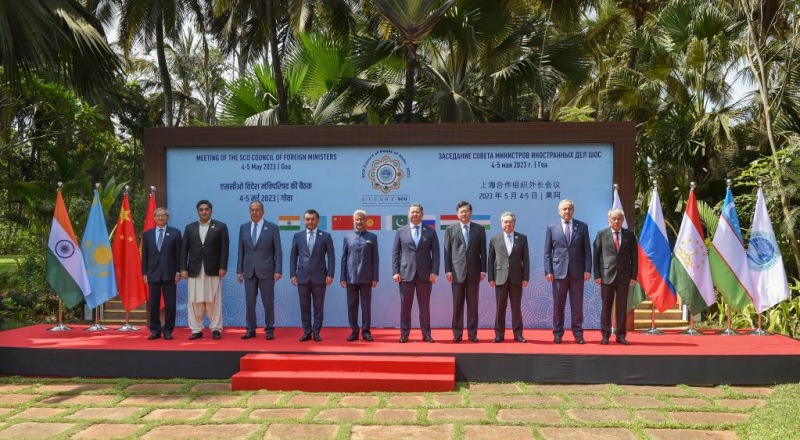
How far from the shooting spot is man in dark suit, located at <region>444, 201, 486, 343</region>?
6.55m

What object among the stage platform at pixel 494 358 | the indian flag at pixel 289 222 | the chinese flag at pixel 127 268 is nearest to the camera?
the stage platform at pixel 494 358

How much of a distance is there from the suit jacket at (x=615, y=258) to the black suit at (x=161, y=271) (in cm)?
433

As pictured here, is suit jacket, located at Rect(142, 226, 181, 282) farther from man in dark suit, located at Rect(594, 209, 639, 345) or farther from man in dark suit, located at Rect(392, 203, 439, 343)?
man in dark suit, located at Rect(594, 209, 639, 345)

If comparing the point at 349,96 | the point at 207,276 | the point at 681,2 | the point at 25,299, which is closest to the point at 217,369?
the point at 207,276

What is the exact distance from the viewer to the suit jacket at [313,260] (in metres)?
6.63

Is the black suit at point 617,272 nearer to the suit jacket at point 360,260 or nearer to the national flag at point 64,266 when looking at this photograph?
the suit jacket at point 360,260

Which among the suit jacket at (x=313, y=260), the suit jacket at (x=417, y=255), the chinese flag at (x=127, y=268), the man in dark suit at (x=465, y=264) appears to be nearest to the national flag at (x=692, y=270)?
the man in dark suit at (x=465, y=264)

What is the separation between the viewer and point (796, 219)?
867 cm

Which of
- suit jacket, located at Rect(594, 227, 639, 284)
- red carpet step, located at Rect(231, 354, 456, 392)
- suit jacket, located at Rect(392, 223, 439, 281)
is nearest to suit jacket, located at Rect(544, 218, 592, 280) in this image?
suit jacket, located at Rect(594, 227, 639, 284)

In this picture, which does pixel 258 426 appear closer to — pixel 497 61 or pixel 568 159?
pixel 568 159

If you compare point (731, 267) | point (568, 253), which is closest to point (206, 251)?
point (568, 253)

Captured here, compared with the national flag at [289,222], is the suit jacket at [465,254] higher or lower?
lower

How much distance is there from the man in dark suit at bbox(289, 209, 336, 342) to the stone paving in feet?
3.62

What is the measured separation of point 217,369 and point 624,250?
4.08 m
